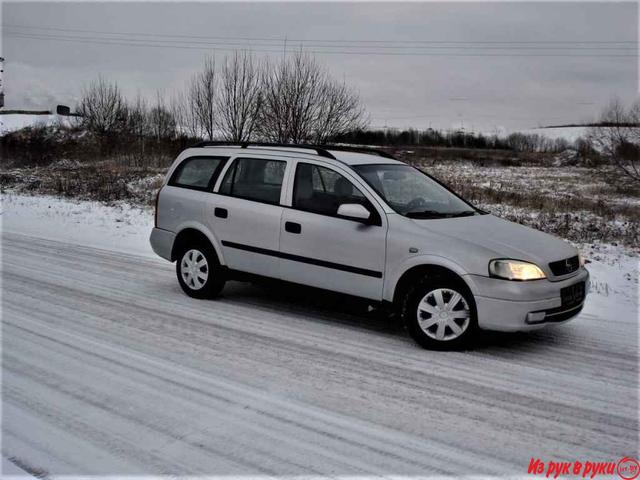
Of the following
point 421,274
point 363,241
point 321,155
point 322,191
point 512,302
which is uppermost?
point 321,155

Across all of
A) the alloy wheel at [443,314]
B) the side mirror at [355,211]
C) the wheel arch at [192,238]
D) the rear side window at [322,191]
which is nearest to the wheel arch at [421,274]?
the alloy wheel at [443,314]

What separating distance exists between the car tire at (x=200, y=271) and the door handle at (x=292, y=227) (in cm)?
114

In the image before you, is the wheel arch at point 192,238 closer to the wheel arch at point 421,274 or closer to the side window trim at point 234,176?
the side window trim at point 234,176

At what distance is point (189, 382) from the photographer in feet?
15.8

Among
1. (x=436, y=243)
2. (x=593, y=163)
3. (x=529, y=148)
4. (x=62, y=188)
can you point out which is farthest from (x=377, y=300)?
(x=529, y=148)

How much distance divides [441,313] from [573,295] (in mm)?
1265

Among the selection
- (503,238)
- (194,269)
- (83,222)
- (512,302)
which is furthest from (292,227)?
(83,222)

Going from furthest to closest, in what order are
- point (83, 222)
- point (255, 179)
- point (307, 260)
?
1. point (83, 222)
2. point (255, 179)
3. point (307, 260)

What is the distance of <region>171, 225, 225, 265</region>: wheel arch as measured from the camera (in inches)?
285

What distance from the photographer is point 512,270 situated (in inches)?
215

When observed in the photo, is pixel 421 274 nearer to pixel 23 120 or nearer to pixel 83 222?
pixel 83 222

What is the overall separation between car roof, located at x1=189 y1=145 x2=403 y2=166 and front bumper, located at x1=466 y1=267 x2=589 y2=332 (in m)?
1.93

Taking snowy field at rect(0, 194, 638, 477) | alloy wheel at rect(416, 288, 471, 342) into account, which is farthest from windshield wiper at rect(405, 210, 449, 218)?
snowy field at rect(0, 194, 638, 477)

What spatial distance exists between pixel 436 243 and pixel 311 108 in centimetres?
1893
